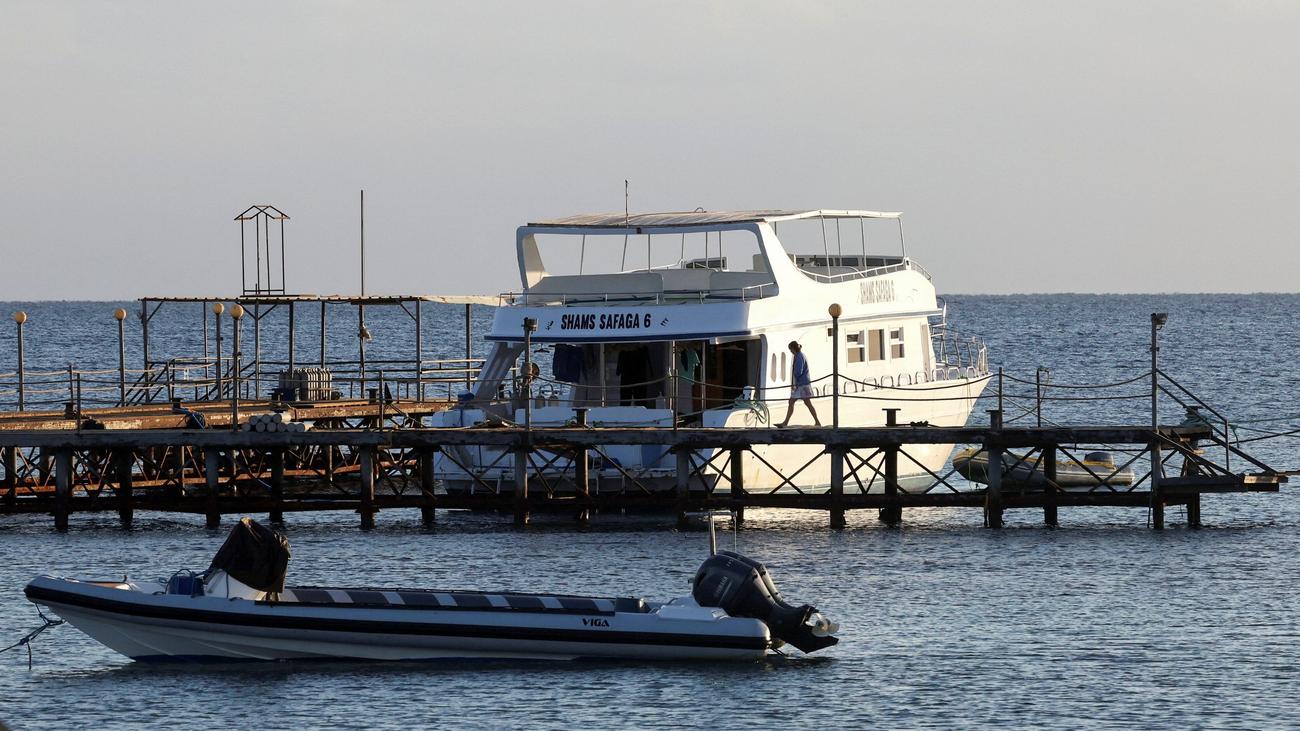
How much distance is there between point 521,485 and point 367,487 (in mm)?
2694

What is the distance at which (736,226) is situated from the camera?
1396 inches

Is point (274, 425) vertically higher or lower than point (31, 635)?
higher

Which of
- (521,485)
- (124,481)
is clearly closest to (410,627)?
(521,485)

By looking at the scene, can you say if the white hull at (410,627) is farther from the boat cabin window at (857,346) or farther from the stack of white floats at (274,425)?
the boat cabin window at (857,346)

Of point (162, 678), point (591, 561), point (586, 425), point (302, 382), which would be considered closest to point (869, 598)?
point (591, 561)

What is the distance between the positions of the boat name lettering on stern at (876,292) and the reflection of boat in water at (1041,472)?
3495mm

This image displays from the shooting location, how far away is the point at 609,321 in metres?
34.3

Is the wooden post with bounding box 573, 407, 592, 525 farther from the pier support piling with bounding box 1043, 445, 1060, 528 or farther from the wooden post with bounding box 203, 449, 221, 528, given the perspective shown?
the pier support piling with bounding box 1043, 445, 1060, 528

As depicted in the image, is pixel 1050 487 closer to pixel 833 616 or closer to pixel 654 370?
pixel 654 370

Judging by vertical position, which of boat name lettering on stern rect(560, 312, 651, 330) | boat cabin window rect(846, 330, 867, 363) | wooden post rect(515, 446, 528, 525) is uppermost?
boat name lettering on stern rect(560, 312, 651, 330)

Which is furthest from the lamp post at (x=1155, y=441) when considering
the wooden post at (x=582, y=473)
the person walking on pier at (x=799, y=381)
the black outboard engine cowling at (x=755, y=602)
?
the black outboard engine cowling at (x=755, y=602)

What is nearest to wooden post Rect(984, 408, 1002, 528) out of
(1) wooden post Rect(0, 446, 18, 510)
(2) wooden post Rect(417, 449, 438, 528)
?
(2) wooden post Rect(417, 449, 438, 528)

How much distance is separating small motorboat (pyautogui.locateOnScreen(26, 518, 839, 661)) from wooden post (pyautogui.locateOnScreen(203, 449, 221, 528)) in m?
10.0

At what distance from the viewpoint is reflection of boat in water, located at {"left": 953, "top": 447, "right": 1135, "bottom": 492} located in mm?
34500
